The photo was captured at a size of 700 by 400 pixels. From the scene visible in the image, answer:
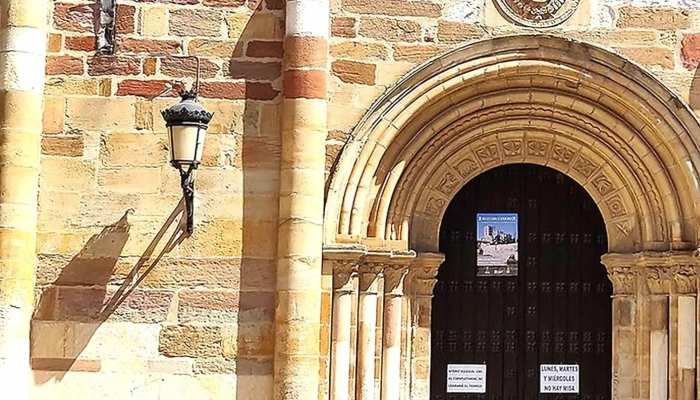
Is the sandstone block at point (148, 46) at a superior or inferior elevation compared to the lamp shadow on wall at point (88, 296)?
superior

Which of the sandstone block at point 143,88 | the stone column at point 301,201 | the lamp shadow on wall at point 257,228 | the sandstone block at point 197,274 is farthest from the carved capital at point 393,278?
the sandstone block at point 143,88

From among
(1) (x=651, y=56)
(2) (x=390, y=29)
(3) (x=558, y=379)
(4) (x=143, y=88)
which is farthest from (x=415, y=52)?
(3) (x=558, y=379)

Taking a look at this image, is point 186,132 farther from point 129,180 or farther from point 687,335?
point 687,335

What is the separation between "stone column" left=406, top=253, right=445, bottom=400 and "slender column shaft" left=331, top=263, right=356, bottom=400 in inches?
26.1

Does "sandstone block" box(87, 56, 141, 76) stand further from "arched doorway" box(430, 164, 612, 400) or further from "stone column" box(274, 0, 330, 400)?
"arched doorway" box(430, 164, 612, 400)

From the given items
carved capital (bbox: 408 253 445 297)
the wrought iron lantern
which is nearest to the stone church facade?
carved capital (bbox: 408 253 445 297)

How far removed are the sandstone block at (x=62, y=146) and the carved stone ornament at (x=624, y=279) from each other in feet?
12.4

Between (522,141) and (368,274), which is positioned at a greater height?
(522,141)

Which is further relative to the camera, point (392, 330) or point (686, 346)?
point (392, 330)

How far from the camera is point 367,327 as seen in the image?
23.7 ft

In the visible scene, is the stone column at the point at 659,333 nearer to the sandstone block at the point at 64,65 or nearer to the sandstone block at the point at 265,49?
the sandstone block at the point at 265,49

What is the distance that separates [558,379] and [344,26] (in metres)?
3.02

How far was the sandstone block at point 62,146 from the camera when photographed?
713 centimetres

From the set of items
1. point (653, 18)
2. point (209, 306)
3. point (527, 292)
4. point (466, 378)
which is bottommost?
point (466, 378)
